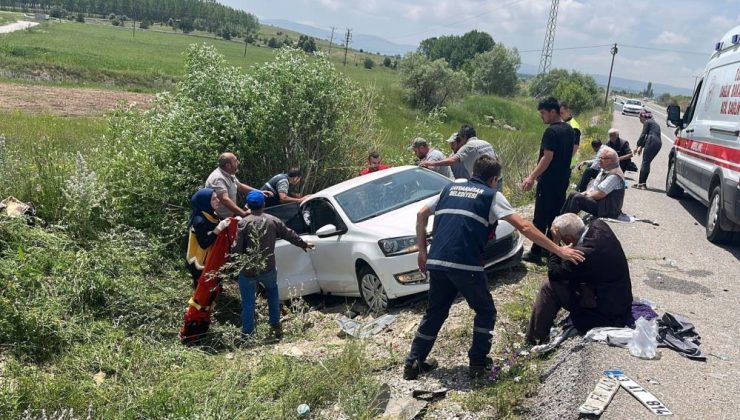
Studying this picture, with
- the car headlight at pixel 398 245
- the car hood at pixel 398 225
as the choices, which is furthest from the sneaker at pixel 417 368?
the car hood at pixel 398 225

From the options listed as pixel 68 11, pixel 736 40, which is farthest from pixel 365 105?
pixel 68 11

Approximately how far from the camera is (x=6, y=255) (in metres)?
7.21

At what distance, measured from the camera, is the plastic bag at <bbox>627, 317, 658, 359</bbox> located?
13.9 feet

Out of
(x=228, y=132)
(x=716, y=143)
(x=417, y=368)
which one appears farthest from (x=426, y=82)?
(x=417, y=368)

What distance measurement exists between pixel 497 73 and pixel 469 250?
7275 cm

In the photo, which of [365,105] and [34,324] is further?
[365,105]

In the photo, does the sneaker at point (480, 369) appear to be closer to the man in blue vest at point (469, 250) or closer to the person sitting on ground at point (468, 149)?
the man in blue vest at point (469, 250)

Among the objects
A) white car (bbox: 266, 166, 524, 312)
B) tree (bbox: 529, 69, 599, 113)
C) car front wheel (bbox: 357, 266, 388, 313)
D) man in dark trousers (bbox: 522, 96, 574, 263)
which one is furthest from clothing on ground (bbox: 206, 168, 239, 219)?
tree (bbox: 529, 69, 599, 113)

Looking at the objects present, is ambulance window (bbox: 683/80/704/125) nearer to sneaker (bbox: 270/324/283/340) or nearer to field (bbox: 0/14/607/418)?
field (bbox: 0/14/607/418)

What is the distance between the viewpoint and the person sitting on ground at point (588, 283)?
4516mm

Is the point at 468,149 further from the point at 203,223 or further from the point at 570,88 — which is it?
the point at 570,88

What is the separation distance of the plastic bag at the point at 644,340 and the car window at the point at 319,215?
143 inches

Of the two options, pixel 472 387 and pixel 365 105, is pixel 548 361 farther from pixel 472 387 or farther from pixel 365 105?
pixel 365 105

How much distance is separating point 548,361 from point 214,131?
6865 millimetres
